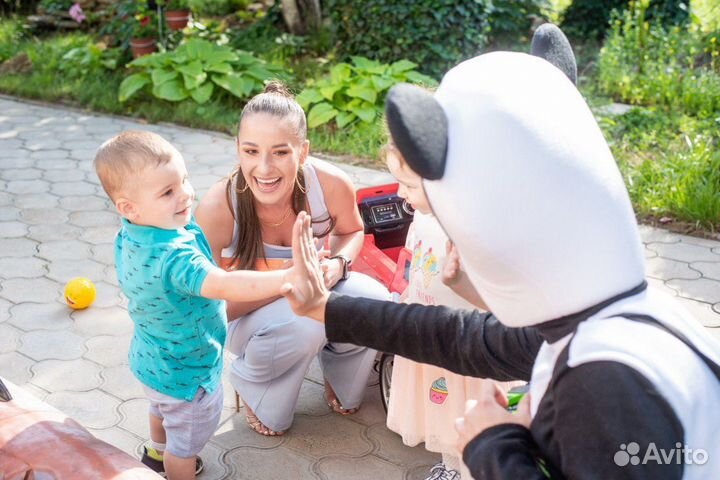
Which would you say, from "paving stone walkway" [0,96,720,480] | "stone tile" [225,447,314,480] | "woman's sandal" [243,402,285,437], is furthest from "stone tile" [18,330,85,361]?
"stone tile" [225,447,314,480]

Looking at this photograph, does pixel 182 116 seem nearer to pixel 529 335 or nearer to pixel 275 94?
pixel 275 94

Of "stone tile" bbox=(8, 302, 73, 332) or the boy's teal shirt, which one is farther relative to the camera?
"stone tile" bbox=(8, 302, 73, 332)

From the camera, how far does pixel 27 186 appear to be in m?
5.51

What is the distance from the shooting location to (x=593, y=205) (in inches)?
52.4

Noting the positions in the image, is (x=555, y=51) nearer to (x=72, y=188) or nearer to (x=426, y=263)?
(x=426, y=263)

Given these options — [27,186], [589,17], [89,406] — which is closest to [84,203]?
[27,186]

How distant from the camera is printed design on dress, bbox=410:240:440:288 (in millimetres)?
2568

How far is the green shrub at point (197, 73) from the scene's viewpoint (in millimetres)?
7035

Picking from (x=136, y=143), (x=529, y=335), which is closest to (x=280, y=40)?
(x=136, y=143)

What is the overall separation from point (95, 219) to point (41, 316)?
4.11ft

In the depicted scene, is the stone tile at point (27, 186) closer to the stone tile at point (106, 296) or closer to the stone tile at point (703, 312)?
the stone tile at point (106, 296)

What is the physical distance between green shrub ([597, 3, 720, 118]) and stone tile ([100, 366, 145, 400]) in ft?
15.1

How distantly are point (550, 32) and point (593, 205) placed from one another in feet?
1.51

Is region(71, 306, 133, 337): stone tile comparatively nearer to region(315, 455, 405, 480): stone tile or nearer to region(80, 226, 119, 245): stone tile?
region(80, 226, 119, 245): stone tile
